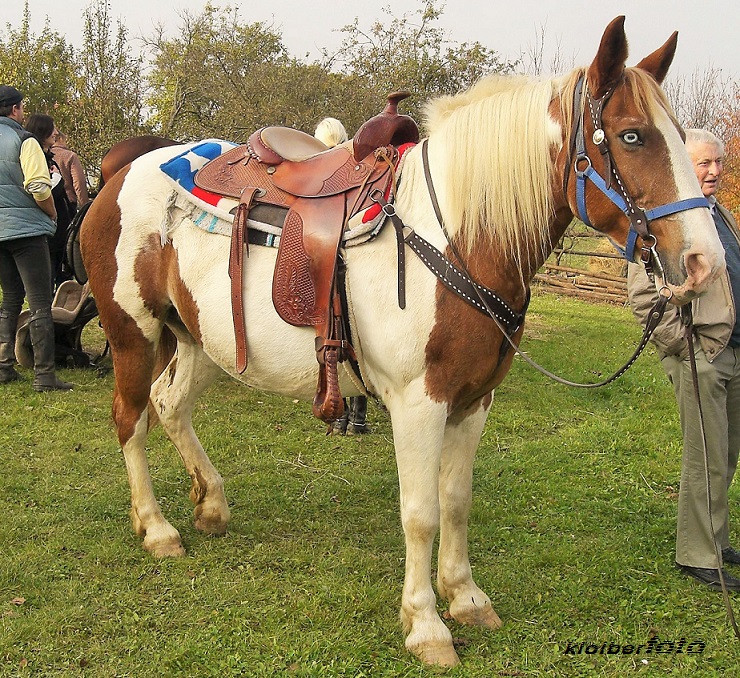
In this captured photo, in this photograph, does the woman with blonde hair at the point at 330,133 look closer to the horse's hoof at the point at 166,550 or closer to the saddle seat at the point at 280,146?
the saddle seat at the point at 280,146

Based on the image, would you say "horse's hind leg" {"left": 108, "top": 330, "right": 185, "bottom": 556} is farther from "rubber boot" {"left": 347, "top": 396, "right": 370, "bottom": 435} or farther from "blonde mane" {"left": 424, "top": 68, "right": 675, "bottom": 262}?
"rubber boot" {"left": 347, "top": 396, "right": 370, "bottom": 435}

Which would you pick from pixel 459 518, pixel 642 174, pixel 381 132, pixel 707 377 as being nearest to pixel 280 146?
pixel 381 132

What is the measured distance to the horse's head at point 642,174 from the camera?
2.05 meters

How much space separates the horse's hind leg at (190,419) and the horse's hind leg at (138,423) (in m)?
0.15

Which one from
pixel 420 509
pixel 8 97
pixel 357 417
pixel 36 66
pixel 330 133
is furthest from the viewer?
pixel 36 66


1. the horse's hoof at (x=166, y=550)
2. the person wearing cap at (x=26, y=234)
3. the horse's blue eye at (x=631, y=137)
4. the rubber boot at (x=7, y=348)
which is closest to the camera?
the horse's blue eye at (x=631, y=137)

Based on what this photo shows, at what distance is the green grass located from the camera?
2.67 metres

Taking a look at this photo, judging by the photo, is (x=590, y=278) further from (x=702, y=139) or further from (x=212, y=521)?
(x=212, y=521)

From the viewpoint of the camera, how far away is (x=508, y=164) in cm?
238

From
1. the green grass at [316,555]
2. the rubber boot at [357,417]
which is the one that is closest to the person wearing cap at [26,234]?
the green grass at [316,555]

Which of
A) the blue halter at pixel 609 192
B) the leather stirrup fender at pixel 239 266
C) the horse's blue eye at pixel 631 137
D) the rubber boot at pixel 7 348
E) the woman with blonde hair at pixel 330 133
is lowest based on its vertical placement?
the rubber boot at pixel 7 348

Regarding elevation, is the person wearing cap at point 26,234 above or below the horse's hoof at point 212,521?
above

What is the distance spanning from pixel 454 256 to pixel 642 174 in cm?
66

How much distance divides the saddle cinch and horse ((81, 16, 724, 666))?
0.21 ft
